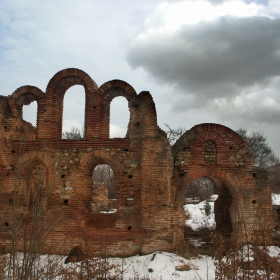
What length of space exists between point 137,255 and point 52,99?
5.90 metres

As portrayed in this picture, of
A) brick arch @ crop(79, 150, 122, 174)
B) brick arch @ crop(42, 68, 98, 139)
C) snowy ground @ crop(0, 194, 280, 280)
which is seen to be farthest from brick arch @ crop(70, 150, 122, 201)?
snowy ground @ crop(0, 194, 280, 280)

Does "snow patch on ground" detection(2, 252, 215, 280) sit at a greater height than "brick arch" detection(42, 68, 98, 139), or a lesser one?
lesser

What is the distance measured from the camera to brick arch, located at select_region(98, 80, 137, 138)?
32.8 feet

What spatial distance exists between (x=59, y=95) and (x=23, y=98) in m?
1.35

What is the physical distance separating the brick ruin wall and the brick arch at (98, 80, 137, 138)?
0.03m

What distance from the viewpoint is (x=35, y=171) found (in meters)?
10.6

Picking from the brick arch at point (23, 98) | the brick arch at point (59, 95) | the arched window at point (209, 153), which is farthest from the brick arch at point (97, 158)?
the arched window at point (209, 153)

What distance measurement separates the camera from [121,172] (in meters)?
9.44

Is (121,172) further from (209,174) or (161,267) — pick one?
(161,267)

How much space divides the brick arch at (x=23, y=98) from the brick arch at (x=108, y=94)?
2.12 meters

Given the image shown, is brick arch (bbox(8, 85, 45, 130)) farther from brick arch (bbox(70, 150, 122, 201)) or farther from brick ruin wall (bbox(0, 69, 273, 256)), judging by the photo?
brick arch (bbox(70, 150, 122, 201))

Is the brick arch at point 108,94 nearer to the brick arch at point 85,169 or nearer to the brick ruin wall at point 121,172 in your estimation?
the brick ruin wall at point 121,172

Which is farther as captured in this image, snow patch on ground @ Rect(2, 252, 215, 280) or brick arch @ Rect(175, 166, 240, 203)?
brick arch @ Rect(175, 166, 240, 203)

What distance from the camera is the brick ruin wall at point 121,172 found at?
9141 millimetres
